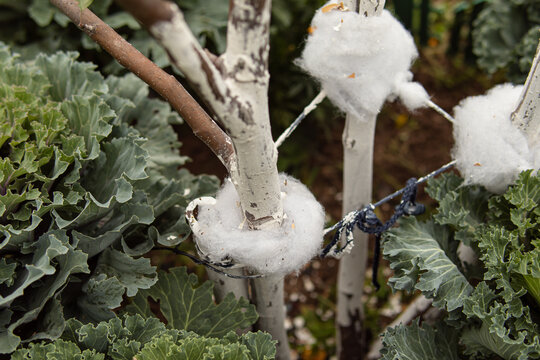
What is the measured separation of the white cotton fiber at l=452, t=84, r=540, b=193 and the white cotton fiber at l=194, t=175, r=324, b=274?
47 centimetres

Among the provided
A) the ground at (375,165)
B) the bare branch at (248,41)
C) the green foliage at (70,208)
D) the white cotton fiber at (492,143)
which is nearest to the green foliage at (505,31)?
the ground at (375,165)

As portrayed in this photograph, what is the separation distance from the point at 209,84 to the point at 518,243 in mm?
970

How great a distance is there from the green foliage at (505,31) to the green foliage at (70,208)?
1.59m

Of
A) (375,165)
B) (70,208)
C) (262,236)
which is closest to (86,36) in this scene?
(70,208)

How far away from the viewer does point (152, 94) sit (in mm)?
2879

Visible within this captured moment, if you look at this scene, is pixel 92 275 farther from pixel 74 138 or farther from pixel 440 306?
pixel 440 306

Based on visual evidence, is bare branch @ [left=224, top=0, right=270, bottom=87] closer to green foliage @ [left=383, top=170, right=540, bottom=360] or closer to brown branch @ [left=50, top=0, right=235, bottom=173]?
brown branch @ [left=50, top=0, right=235, bottom=173]

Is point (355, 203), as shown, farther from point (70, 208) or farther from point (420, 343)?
point (70, 208)

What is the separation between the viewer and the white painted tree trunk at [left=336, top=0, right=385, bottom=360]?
1574 millimetres

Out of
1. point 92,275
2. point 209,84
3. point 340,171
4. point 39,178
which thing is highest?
point 209,84

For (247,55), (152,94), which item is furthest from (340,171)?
(247,55)

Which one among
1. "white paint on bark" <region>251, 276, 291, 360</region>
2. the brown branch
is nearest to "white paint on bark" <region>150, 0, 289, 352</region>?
the brown branch

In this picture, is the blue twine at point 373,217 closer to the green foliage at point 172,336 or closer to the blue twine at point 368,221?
the blue twine at point 368,221

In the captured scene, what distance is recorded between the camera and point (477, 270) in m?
1.51
